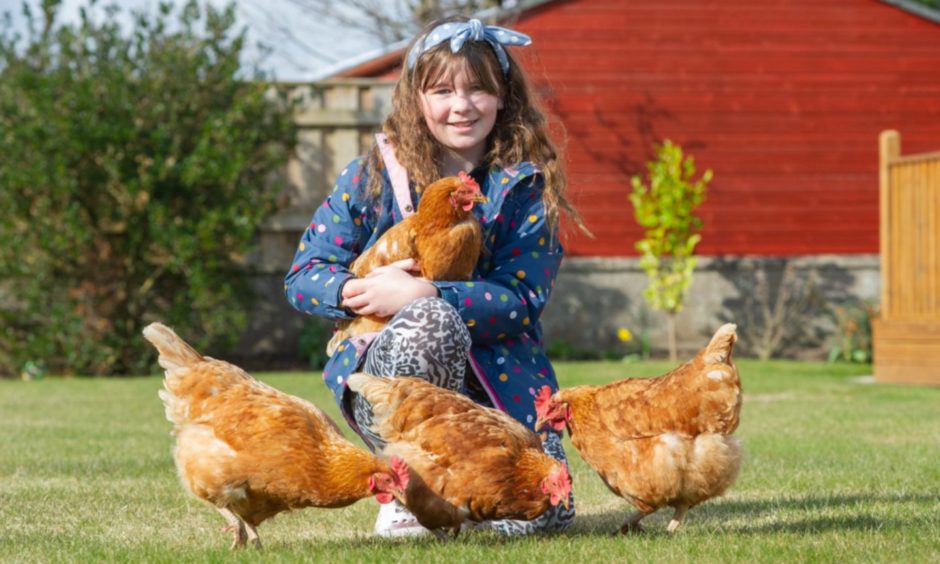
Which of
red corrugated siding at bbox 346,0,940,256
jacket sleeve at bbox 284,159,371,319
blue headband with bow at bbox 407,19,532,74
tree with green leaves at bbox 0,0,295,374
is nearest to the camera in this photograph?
jacket sleeve at bbox 284,159,371,319

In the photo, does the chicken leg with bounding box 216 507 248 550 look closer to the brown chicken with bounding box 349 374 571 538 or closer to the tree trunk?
the brown chicken with bounding box 349 374 571 538

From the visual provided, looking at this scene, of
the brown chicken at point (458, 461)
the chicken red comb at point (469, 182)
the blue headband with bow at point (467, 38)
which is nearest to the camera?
the brown chicken at point (458, 461)

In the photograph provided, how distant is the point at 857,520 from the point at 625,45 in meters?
12.3

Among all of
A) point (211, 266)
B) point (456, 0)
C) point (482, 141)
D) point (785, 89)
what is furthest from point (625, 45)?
point (482, 141)

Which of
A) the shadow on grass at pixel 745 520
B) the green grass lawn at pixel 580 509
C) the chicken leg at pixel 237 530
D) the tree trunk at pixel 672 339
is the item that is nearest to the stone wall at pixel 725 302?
the tree trunk at pixel 672 339

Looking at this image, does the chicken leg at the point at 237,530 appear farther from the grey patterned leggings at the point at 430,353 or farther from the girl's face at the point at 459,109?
the girl's face at the point at 459,109

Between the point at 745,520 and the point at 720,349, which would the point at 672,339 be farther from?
the point at 720,349

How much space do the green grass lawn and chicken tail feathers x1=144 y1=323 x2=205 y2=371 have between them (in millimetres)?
609

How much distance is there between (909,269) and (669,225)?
388 cm

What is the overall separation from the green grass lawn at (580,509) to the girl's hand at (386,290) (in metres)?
0.80

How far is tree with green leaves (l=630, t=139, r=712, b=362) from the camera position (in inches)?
590

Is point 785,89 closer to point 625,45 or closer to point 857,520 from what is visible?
point 625,45

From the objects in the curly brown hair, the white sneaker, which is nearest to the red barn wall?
the curly brown hair

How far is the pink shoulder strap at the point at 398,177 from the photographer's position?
187 inches
